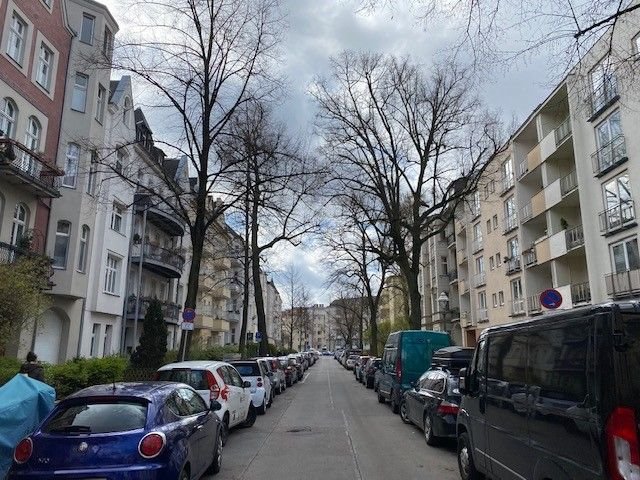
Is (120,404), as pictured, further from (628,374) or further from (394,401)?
(394,401)

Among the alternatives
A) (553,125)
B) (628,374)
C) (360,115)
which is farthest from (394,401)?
(553,125)

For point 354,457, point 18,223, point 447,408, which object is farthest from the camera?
point 18,223

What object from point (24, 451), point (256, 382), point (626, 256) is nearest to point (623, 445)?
point (24, 451)

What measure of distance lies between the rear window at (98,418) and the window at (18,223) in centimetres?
1498

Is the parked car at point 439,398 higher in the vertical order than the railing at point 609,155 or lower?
lower

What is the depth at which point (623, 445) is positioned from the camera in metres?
3.85

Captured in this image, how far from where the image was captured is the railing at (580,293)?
25422 mm

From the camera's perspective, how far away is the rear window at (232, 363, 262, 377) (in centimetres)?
1690

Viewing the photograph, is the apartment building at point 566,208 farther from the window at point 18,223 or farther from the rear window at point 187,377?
the window at point 18,223

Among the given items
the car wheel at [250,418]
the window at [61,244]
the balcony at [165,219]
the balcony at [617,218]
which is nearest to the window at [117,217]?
the balcony at [165,219]

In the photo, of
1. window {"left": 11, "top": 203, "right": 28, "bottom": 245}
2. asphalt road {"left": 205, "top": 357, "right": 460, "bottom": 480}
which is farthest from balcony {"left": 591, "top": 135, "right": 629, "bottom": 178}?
window {"left": 11, "top": 203, "right": 28, "bottom": 245}

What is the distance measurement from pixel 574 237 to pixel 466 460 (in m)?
22.1

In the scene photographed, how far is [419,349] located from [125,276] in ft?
58.4

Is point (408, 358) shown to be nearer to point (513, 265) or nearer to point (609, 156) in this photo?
point (609, 156)
